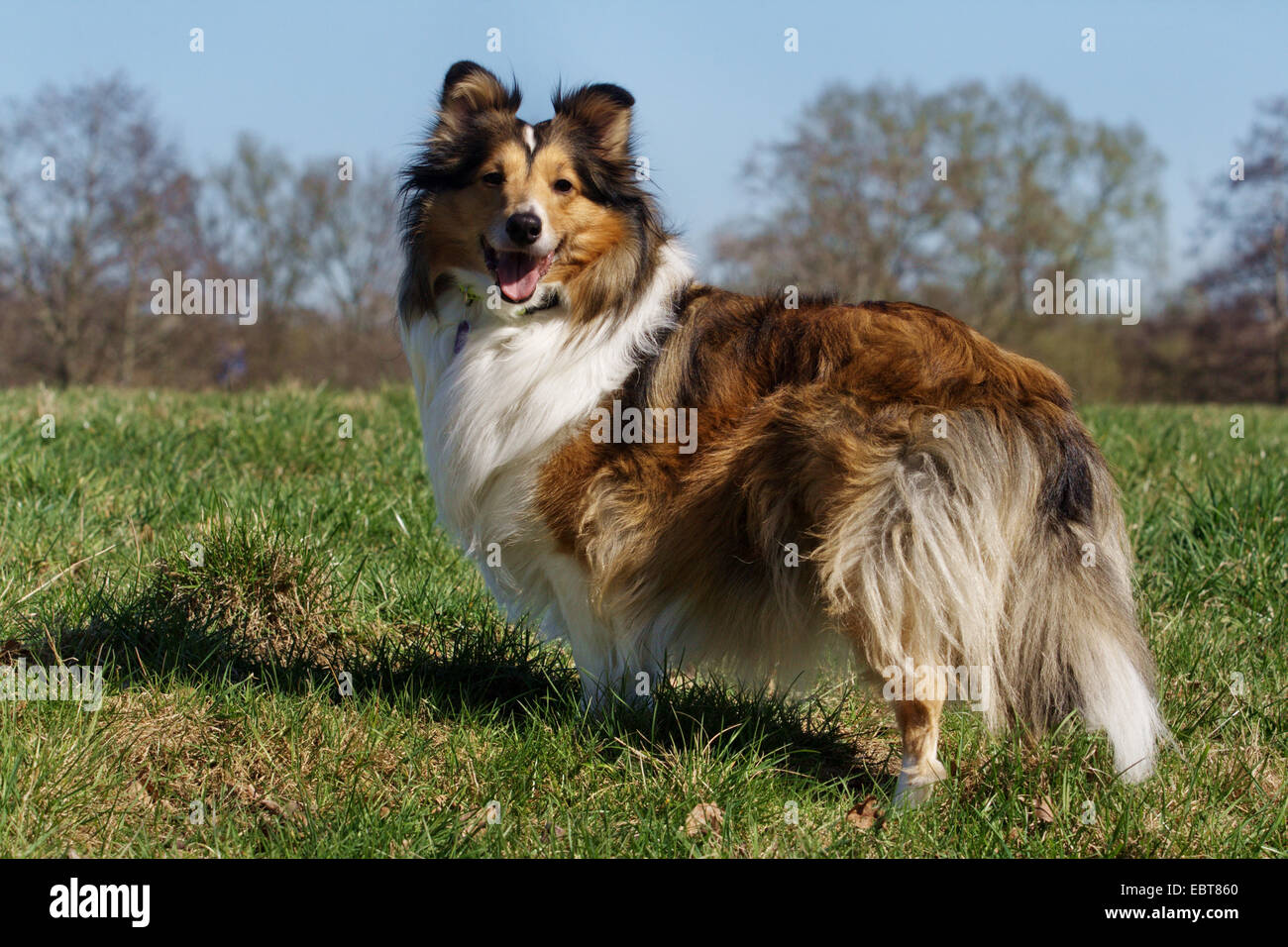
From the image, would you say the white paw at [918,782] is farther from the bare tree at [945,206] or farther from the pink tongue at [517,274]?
the bare tree at [945,206]

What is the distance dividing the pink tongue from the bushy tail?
1.33 meters

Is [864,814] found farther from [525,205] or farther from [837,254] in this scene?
[837,254]

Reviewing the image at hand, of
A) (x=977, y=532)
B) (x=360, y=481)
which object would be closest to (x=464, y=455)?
(x=977, y=532)

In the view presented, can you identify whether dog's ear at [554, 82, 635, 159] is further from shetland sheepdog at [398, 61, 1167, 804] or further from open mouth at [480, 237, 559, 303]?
open mouth at [480, 237, 559, 303]

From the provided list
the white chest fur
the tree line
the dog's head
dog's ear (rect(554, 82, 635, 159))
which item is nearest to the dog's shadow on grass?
the white chest fur

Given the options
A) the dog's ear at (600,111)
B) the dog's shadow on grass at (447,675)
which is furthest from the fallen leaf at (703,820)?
the dog's ear at (600,111)

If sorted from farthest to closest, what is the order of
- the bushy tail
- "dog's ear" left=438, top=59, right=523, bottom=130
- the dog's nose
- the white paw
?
"dog's ear" left=438, top=59, right=523, bottom=130 < the dog's nose < the white paw < the bushy tail

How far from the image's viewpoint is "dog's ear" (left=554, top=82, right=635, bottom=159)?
4.01m

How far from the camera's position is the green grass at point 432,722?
9.96 ft

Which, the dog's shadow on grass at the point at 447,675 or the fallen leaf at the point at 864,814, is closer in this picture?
the fallen leaf at the point at 864,814

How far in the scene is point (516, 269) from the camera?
372cm

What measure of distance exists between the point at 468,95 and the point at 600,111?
500 millimetres

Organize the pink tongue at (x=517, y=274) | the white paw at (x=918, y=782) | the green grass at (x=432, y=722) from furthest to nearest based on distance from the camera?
1. the pink tongue at (x=517, y=274)
2. the white paw at (x=918, y=782)
3. the green grass at (x=432, y=722)

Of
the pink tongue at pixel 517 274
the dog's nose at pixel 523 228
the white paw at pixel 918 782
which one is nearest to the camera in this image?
the white paw at pixel 918 782
